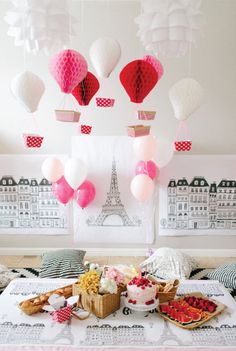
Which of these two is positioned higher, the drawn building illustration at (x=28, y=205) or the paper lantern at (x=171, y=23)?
the paper lantern at (x=171, y=23)

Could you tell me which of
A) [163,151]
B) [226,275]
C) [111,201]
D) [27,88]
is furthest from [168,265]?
[27,88]

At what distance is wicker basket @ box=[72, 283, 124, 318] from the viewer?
200cm

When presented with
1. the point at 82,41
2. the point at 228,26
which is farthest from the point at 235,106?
the point at 82,41

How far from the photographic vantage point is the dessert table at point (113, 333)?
1801 millimetres

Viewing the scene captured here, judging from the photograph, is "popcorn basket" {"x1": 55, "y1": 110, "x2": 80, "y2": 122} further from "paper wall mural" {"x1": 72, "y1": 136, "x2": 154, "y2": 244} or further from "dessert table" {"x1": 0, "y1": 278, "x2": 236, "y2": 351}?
"dessert table" {"x1": 0, "y1": 278, "x2": 236, "y2": 351}

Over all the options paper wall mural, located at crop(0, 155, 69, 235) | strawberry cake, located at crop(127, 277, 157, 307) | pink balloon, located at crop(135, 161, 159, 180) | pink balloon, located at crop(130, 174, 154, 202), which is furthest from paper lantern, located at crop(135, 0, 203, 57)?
paper wall mural, located at crop(0, 155, 69, 235)

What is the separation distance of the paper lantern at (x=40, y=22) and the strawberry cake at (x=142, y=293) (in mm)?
1303

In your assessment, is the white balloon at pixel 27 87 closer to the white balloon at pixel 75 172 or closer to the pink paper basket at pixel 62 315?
the white balloon at pixel 75 172

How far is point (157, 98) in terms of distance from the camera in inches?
149

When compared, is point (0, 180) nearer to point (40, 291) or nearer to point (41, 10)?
point (40, 291)

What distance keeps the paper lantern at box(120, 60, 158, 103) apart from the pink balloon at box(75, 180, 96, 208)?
1.43 meters

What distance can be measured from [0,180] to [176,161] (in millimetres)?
1725

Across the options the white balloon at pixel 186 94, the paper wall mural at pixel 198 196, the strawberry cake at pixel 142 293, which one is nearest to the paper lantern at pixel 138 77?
the white balloon at pixel 186 94

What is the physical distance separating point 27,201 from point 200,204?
1.70 m
